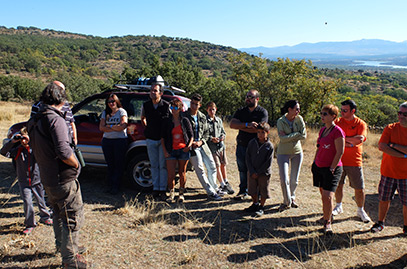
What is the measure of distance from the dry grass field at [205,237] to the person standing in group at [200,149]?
326 mm

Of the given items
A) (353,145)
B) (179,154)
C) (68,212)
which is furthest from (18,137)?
(353,145)

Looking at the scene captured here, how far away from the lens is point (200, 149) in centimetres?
536

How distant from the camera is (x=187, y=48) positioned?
84.2 m

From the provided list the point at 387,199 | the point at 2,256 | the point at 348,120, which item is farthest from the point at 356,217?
the point at 2,256

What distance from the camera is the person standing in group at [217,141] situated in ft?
18.2

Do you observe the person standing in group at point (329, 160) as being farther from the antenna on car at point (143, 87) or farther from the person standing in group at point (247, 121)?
the antenna on car at point (143, 87)

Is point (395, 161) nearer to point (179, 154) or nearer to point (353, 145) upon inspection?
point (353, 145)

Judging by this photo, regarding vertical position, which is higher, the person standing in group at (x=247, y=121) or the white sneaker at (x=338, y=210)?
the person standing in group at (x=247, y=121)

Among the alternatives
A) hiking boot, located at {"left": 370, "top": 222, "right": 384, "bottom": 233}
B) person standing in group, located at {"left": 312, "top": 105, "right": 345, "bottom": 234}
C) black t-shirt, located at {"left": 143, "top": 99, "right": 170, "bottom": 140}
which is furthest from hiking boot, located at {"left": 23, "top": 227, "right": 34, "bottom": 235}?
hiking boot, located at {"left": 370, "top": 222, "right": 384, "bottom": 233}

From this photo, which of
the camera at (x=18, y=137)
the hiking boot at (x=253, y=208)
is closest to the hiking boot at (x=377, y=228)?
the hiking boot at (x=253, y=208)

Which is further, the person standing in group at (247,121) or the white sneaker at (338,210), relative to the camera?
the person standing in group at (247,121)

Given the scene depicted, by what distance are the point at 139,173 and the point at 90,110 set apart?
62.9 inches

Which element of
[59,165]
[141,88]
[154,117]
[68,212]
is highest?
[141,88]

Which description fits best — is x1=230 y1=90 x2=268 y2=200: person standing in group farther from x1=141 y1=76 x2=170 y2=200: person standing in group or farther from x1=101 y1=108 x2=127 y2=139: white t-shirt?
x1=101 y1=108 x2=127 y2=139: white t-shirt
